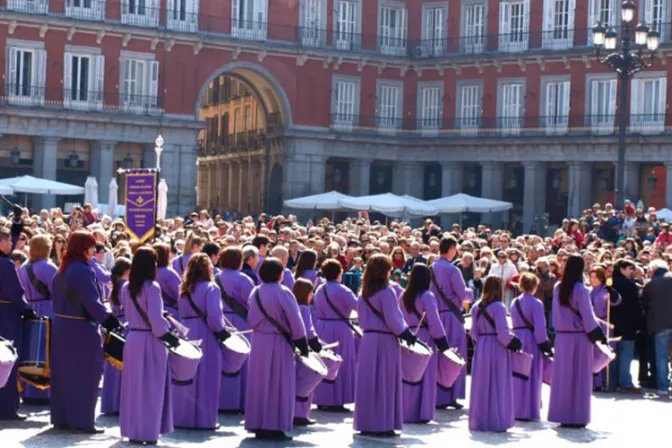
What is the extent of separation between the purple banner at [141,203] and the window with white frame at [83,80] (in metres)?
29.0

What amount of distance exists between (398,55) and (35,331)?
44893mm

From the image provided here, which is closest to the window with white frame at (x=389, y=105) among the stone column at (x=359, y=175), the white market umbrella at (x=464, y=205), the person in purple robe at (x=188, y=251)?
the stone column at (x=359, y=175)

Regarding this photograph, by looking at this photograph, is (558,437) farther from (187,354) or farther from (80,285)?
(80,285)

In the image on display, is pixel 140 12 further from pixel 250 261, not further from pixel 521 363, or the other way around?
pixel 521 363

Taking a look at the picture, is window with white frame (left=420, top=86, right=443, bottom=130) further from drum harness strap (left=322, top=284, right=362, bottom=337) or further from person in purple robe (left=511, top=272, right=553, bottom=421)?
drum harness strap (left=322, top=284, right=362, bottom=337)

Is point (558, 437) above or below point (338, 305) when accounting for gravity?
below

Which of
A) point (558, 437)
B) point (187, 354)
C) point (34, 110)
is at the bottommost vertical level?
point (558, 437)

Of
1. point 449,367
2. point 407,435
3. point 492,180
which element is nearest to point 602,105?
point 492,180

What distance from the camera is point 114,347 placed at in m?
15.0

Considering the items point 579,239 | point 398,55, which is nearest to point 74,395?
point 579,239

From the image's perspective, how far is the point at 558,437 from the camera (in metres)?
16.6

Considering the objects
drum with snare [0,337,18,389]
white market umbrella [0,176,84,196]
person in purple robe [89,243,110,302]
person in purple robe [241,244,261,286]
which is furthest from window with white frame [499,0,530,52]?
drum with snare [0,337,18,389]

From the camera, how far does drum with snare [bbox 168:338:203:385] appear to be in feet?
47.9

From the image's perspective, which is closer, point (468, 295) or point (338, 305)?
point (338, 305)
